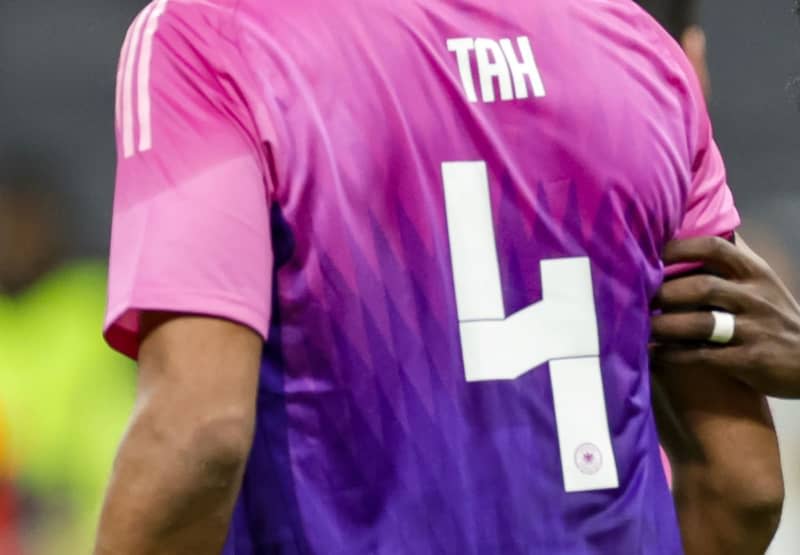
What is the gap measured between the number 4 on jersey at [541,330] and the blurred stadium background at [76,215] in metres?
2.31

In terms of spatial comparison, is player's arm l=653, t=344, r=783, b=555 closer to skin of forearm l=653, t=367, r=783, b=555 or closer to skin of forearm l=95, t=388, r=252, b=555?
skin of forearm l=653, t=367, r=783, b=555

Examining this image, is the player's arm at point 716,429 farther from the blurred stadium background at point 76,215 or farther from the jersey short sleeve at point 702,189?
the blurred stadium background at point 76,215

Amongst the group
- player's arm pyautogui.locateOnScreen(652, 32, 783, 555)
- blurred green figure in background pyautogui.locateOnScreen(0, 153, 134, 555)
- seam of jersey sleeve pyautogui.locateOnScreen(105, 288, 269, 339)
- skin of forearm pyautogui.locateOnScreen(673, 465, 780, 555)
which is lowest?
blurred green figure in background pyautogui.locateOnScreen(0, 153, 134, 555)

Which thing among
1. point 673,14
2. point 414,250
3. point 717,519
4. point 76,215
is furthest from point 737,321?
point 76,215

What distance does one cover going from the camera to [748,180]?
425 cm

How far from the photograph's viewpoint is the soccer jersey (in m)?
1.11

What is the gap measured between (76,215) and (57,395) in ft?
1.87

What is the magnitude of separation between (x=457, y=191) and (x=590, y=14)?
0.21 meters

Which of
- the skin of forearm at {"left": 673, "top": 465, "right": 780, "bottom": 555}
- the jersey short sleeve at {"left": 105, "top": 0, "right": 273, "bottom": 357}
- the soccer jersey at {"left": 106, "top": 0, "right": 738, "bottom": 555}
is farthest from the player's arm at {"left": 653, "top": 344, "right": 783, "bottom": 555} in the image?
the jersey short sleeve at {"left": 105, "top": 0, "right": 273, "bottom": 357}

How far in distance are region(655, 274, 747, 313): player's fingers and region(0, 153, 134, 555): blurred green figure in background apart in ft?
7.29

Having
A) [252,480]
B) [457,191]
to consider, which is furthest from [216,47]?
[252,480]

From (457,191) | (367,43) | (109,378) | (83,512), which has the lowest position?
(83,512)

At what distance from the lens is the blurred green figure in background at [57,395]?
11.2 ft

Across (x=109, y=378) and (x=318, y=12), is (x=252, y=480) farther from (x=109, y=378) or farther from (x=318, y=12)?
(x=109, y=378)
